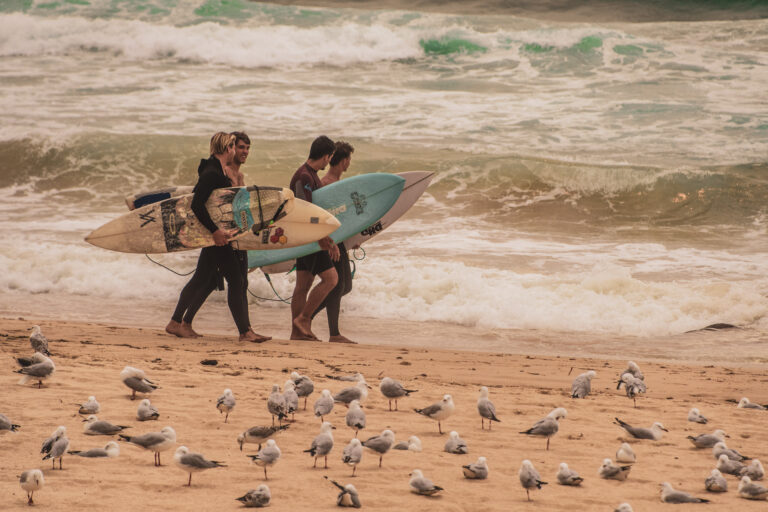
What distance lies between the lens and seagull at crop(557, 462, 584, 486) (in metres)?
3.94

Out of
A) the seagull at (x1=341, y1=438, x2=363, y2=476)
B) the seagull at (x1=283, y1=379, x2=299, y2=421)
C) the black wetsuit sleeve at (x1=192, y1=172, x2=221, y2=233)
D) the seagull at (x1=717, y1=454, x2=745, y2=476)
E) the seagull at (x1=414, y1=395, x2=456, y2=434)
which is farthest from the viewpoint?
the black wetsuit sleeve at (x1=192, y1=172, x2=221, y2=233)

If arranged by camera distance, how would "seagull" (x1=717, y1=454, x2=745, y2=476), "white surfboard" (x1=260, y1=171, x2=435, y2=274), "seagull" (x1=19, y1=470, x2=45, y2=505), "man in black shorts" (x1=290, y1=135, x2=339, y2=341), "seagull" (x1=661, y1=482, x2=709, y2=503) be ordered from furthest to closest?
"white surfboard" (x1=260, y1=171, x2=435, y2=274), "man in black shorts" (x1=290, y1=135, x2=339, y2=341), "seagull" (x1=717, y1=454, x2=745, y2=476), "seagull" (x1=661, y1=482, x2=709, y2=503), "seagull" (x1=19, y1=470, x2=45, y2=505)

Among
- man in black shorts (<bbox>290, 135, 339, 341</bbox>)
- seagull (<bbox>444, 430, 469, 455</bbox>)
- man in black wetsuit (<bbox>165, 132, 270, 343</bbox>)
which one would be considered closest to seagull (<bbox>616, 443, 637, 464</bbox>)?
seagull (<bbox>444, 430, 469, 455</bbox>)

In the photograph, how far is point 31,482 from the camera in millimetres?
3303

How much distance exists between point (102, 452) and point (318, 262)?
3.17 m

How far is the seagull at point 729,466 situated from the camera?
4.15 metres

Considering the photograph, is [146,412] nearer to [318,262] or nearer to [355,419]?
[355,419]

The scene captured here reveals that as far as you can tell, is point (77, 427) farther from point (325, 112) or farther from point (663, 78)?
point (663, 78)

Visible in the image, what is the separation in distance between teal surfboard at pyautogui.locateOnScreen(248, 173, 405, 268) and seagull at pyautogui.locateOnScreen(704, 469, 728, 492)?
4012 millimetres

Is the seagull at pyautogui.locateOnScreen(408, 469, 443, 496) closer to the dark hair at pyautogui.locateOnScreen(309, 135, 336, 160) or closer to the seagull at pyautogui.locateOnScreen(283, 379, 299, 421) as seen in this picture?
the seagull at pyautogui.locateOnScreen(283, 379, 299, 421)

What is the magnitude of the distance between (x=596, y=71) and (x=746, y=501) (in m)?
19.1

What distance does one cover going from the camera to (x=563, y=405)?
5512 millimetres

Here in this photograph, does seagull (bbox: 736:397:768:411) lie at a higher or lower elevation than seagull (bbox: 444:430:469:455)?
lower

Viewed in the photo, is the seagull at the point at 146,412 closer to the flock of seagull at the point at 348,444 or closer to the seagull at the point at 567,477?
the flock of seagull at the point at 348,444
